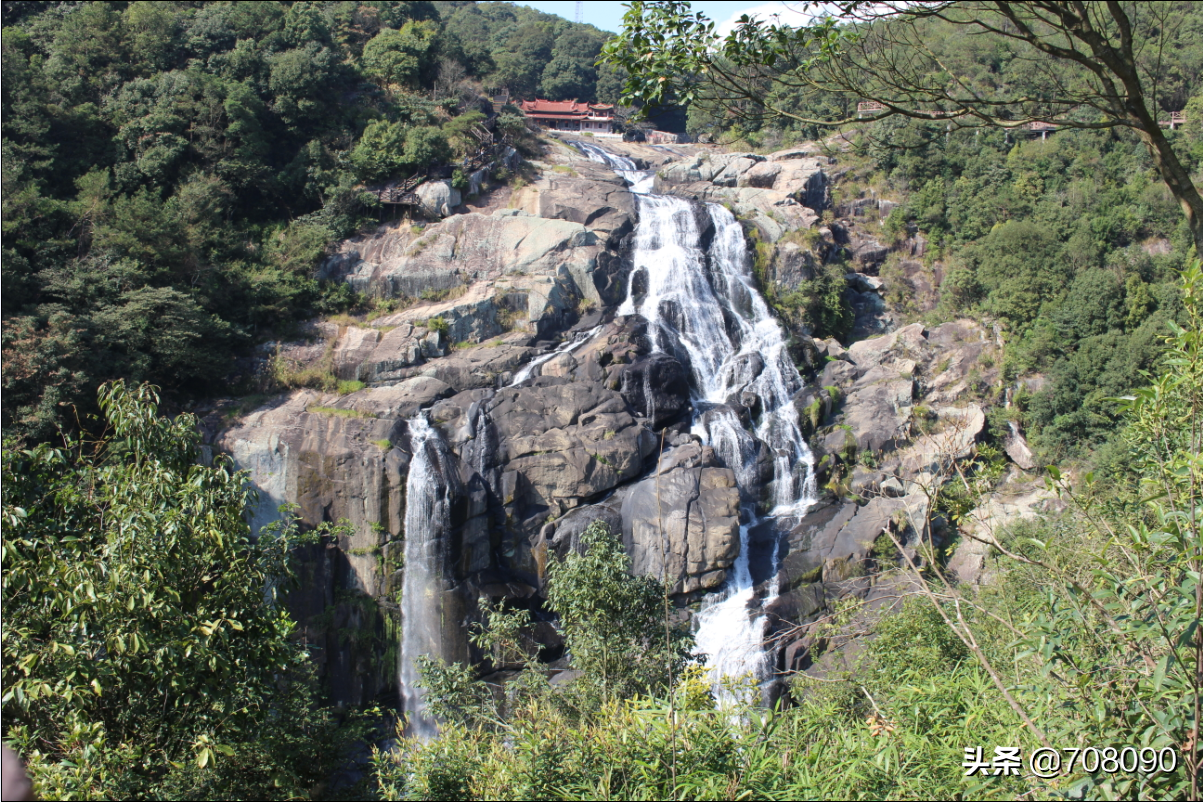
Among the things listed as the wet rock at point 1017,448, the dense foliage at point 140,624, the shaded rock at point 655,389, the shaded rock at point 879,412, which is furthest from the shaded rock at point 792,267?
the dense foliage at point 140,624

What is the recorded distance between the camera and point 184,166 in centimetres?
2117

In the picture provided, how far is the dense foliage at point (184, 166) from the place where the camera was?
1582cm

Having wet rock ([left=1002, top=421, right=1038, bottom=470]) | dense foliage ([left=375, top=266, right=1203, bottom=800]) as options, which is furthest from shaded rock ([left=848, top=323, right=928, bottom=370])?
dense foliage ([left=375, top=266, right=1203, bottom=800])

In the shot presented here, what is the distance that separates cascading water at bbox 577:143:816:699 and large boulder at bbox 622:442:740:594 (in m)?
0.76

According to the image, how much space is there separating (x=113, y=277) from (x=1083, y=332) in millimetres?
25542

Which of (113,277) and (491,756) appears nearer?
(491,756)

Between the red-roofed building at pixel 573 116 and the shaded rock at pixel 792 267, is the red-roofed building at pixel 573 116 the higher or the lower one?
the higher one

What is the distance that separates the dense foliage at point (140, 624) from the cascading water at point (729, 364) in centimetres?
990

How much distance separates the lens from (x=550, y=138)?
29875 mm

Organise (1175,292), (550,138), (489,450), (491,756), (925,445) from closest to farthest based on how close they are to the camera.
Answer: (491,756) → (489,450) → (925,445) → (1175,292) → (550,138)

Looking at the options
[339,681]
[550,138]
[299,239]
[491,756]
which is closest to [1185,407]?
[491,756]

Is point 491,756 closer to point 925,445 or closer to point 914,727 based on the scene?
point 914,727

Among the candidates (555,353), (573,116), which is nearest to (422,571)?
(555,353)

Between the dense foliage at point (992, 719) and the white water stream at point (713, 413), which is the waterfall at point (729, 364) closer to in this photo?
the white water stream at point (713, 413)
